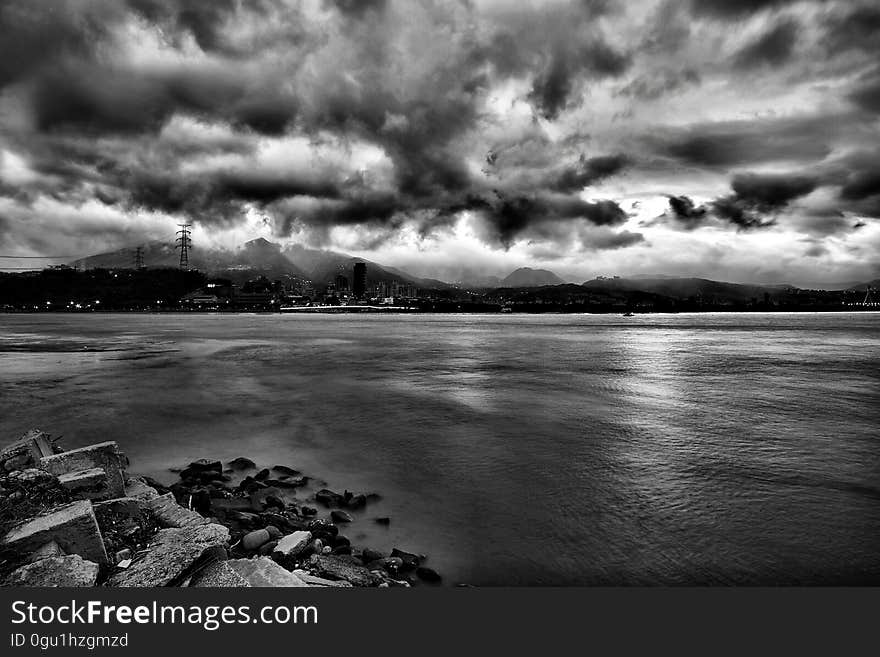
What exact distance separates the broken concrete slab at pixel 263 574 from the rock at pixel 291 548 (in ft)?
3.53

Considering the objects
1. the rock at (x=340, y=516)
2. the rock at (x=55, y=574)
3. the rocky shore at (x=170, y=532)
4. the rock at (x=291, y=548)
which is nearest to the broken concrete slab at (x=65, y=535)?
the rocky shore at (x=170, y=532)

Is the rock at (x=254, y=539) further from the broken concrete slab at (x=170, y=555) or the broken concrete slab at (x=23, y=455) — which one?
the broken concrete slab at (x=23, y=455)

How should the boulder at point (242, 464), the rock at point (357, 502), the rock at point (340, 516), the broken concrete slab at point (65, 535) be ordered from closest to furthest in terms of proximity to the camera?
the broken concrete slab at point (65, 535)
the rock at point (340, 516)
the rock at point (357, 502)
the boulder at point (242, 464)

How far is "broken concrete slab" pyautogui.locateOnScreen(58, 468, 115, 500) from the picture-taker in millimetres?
7344

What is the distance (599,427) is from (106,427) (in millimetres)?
18603

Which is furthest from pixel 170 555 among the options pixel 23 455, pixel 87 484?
pixel 23 455

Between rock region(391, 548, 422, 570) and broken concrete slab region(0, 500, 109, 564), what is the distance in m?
4.10

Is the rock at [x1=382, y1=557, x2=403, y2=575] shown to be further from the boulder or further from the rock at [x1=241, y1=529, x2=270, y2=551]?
the boulder

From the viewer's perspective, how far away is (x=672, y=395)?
24703 millimetres

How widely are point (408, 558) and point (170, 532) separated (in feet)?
11.9

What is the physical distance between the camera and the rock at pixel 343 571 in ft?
21.0

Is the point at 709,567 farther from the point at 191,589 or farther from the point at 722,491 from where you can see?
the point at 191,589

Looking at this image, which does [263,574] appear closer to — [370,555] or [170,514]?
[370,555]

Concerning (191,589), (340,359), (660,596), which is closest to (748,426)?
(660,596)
